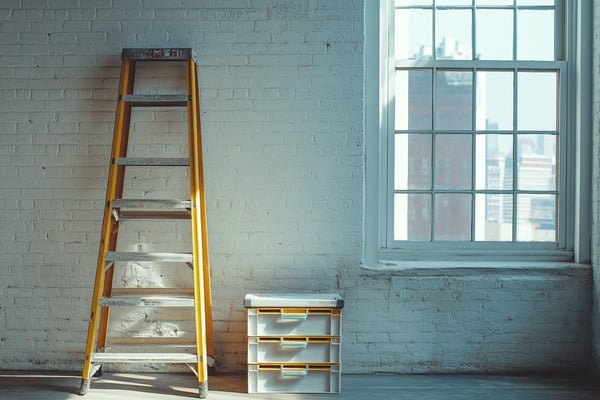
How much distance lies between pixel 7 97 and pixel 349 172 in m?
2.16

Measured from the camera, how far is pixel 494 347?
162 inches

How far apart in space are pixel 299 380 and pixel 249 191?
117 centimetres

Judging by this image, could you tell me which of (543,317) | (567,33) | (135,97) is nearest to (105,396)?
(135,97)

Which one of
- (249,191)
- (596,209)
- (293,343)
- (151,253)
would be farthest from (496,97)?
(151,253)

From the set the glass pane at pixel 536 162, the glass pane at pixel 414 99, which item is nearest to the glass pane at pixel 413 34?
the glass pane at pixel 414 99

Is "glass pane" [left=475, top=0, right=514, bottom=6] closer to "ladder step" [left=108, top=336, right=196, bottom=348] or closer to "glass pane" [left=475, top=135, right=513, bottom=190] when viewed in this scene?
"glass pane" [left=475, top=135, right=513, bottom=190]

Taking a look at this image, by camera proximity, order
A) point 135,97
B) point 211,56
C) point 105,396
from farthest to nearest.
Answer: point 211,56
point 135,97
point 105,396

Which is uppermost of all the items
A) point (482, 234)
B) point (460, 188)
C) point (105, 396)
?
point (460, 188)

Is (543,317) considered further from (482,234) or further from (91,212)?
(91,212)

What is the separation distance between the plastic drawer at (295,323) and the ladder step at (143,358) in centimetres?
38

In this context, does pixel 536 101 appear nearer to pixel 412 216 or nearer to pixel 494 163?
pixel 494 163

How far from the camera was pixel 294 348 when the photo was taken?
3.65 m

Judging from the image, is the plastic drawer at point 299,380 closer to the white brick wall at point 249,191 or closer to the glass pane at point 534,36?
the white brick wall at point 249,191

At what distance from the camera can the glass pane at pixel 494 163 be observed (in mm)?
4242
